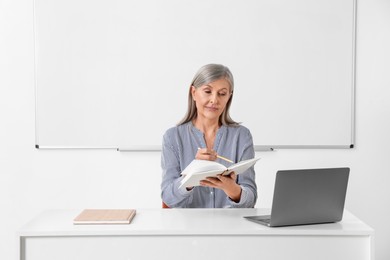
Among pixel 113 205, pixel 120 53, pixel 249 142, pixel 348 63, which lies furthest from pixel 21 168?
pixel 348 63

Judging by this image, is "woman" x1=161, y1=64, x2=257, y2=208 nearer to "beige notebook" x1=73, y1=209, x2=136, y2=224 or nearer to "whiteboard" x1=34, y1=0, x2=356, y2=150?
"beige notebook" x1=73, y1=209, x2=136, y2=224

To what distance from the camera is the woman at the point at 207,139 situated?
2.49 m

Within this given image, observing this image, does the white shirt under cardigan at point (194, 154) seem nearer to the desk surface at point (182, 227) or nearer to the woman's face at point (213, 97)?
the woman's face at point (213, 97)

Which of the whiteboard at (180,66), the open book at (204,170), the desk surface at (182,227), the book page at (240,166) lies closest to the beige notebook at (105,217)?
the desk surface at (182,227)

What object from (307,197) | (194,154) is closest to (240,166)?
(307,197)

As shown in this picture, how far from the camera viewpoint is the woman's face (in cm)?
252

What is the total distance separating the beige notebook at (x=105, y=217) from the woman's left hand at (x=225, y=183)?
320 millimetres

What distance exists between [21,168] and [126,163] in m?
0.75

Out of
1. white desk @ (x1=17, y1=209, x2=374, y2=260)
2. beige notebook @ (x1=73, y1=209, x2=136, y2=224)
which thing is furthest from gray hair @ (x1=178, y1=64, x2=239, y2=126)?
white desk @ (x1=17, y1=209, x2=374, y2=260)

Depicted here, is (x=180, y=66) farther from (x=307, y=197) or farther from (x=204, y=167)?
(x=307, y=197)

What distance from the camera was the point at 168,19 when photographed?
3844 mm

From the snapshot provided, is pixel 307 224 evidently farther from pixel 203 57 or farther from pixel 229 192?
pixel 203 57

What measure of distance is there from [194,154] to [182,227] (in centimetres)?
72

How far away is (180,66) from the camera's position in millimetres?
3855
